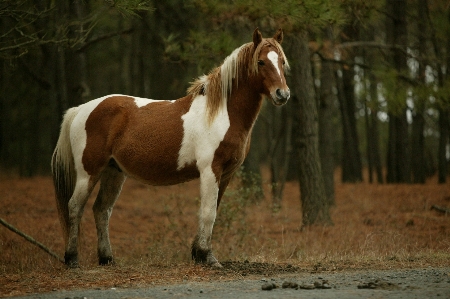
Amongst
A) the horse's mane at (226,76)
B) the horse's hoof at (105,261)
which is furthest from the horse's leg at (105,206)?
the horse's mane at (226,76)

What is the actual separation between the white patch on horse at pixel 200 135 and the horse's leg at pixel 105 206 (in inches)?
50.6

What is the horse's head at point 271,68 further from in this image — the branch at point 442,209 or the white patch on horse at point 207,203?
the branch at point 442,209

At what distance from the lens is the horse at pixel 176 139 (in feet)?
23.4

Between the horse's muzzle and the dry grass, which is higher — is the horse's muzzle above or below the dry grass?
above

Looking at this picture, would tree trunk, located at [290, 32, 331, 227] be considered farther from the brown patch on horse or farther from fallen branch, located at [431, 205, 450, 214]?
the brown patch on horse

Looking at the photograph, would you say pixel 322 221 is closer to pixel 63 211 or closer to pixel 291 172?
pixel 63 211

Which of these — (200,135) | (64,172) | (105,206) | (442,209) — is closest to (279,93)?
(200,135)

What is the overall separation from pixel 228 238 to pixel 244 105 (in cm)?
362

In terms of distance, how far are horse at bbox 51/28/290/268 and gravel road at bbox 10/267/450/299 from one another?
1.30 metres

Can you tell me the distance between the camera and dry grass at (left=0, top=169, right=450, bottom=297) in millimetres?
6742

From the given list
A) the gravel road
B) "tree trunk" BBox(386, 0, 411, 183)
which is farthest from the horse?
"tree trunk" BBox(386, 0, 411, 183)

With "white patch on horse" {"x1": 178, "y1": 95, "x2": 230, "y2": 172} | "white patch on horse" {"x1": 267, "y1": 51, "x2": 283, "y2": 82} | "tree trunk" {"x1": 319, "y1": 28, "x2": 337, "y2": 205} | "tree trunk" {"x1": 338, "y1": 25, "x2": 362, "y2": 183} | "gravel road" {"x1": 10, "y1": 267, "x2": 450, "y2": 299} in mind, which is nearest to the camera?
"gravel road" {"x1": 10, "y1": 267, "x2": 450, "y2": 299}

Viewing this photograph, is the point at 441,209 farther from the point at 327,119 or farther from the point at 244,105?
the point at 244,105

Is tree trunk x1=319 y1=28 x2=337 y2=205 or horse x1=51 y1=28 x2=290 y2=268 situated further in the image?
tree trunk x1=319 y1=28 x2=337 y2=205
